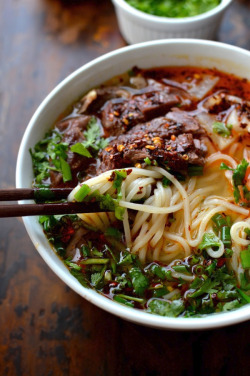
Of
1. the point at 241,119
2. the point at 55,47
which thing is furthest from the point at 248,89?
the point at 55,47

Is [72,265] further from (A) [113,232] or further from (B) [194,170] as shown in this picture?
(B) [194,170]

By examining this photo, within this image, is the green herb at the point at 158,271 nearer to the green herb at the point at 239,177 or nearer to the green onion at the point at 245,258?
the green onion at the point at 245,258

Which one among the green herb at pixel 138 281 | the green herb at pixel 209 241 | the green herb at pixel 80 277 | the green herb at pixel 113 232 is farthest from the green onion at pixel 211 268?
the green herb at pixel 80 277

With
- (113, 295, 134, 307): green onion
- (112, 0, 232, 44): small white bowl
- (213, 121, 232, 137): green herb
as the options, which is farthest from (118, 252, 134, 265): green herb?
(112, 0, 232, 44): small white bowl

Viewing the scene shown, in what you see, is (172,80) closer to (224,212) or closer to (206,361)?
(224,212)

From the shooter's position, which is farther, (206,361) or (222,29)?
(222,29)
